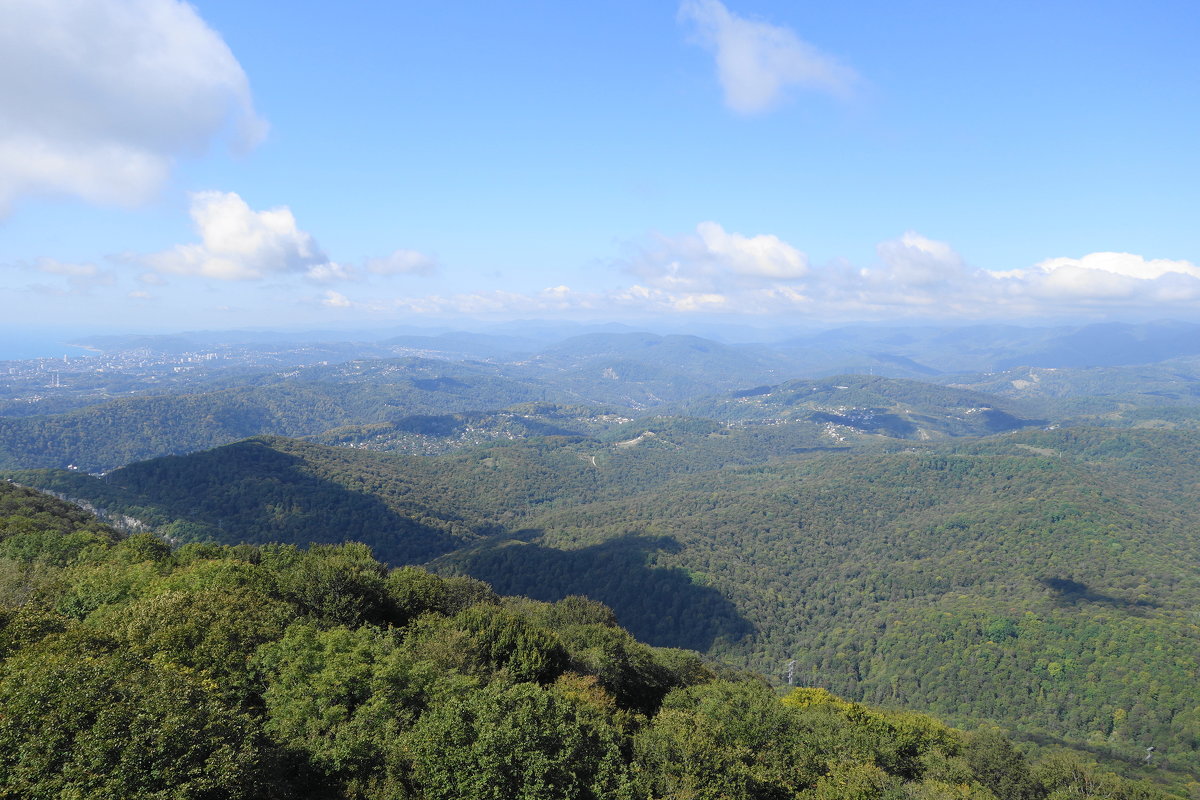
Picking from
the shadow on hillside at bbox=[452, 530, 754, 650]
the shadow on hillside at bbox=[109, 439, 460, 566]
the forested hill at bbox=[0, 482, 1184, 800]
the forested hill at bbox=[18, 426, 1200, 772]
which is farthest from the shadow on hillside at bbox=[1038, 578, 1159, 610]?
the shadow on hillside at bbox=[109, 439, 460, 566]

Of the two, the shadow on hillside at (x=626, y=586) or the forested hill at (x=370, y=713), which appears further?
the shadow on hillside at (x=626, y=586)

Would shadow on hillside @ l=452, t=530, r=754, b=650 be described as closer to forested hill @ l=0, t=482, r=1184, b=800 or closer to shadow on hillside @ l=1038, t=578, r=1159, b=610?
shadow on hillside @ l=1038, t=578, r=1159, b=610

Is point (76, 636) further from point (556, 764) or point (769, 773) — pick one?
point (769, 773)

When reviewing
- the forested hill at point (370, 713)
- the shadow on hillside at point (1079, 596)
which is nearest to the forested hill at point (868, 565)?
the shadow on hillside at point (1079, 596)

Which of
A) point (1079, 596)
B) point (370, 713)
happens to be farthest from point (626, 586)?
point (370, 713)

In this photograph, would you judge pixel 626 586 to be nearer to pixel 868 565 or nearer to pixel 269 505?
pixel 868 565

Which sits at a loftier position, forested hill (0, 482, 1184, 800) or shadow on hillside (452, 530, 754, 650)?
forested hill (0, 482, 1184, 800)

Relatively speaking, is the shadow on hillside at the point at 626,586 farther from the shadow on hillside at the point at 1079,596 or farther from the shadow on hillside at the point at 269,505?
the shadow on hillside at the point at 1079,596
